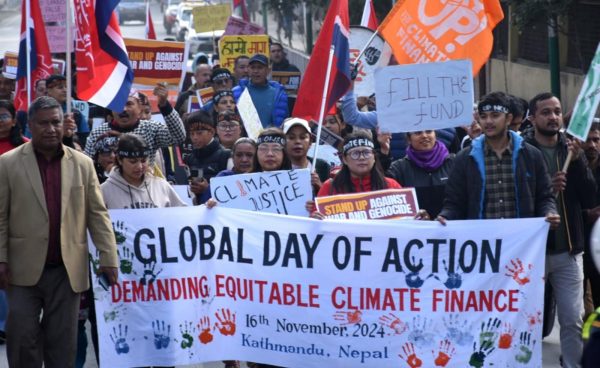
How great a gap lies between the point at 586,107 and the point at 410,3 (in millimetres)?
2297

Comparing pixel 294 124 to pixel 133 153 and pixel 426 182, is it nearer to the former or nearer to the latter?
pixel 426 182

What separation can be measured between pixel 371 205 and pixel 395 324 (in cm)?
74

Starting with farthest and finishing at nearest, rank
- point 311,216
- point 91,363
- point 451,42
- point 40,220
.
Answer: point 451,42 → point 91,363 → point 311,216 → point 40,220

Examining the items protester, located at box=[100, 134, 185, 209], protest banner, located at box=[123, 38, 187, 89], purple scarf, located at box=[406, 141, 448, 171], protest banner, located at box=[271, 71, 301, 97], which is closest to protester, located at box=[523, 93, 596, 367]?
purple scarf, located at box=[406, 141, 448, 171]

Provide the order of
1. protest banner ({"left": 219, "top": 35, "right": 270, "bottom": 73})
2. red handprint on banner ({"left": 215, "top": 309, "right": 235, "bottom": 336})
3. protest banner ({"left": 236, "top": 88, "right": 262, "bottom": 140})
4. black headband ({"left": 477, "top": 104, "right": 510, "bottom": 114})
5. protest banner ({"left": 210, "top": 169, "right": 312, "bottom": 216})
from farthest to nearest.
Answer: protest banner ({"left": 219, "top": 35, "right": 270, "bottom": 73}) < protest banner ({"left": 236, "top": 88, "right": 262, "bottom": 140}) < protest banner ({"left": 210, "top": 169, "right": 312, "bottom": 216}) < red handprint on banner ({"left": 215, "top": 309, "right": 235, "bottom": 336}) < black headband ({"left": 477, "top": 104, "right": 510, "bottom": 114})

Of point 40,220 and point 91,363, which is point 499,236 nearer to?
point 40,220

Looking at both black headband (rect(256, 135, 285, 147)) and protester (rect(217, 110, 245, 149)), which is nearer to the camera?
black headband (rect(256, 135, 285, 147))

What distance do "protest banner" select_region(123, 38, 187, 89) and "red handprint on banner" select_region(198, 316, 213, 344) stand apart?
7402 mm

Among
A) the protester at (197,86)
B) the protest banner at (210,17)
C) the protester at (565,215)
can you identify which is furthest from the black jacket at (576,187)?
the protest banner at (210,17)

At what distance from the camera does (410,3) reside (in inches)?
362

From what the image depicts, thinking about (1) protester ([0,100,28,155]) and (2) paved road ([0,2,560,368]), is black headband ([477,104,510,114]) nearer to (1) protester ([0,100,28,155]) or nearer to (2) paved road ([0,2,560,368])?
(2) paved road ([0,2,560,368])

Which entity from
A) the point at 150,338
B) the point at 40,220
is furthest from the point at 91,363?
the point at 40,220

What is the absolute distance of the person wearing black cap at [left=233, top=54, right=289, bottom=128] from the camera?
1259 centimetres

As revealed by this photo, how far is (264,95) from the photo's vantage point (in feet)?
42.0
